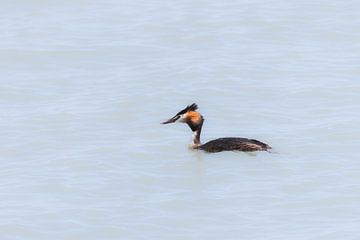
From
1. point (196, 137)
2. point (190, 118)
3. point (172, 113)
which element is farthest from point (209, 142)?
point (172, 113)

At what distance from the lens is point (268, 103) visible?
1995 cm

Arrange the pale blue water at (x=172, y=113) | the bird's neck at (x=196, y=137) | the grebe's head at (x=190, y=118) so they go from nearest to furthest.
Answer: the pale blue water at (x=172, y=113), the bird's neck at (x=196, y=137), the grebe's head at (x=190, y=118)

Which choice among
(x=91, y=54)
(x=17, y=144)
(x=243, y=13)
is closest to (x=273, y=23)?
(x=243, y=13)

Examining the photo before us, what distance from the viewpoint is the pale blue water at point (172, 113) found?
51.3 feet

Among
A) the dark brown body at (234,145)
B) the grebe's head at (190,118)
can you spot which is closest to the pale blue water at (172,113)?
the dark brown body at (234,145)

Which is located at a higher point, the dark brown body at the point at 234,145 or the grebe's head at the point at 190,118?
the grebe's head at the point at 190,118

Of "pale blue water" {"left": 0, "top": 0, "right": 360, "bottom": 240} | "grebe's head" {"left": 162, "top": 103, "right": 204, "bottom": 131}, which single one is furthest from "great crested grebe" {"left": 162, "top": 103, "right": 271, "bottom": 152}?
"pale blue water" {"left": 0, "top": 0, "right": 360, "bottom": 240}

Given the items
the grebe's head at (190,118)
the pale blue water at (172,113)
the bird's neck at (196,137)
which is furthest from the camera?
the grebe's head at (190,118)

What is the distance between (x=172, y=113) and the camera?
19.8 metres

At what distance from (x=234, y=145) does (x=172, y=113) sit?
6.24 feet

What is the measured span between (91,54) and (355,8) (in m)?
5.20

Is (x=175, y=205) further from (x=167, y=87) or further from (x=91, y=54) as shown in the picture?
(x=91, y=54)

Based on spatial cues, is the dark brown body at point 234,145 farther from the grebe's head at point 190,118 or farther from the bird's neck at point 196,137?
the grebe's head at point 190,118

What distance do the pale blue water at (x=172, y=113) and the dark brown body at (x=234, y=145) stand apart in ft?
0.36
